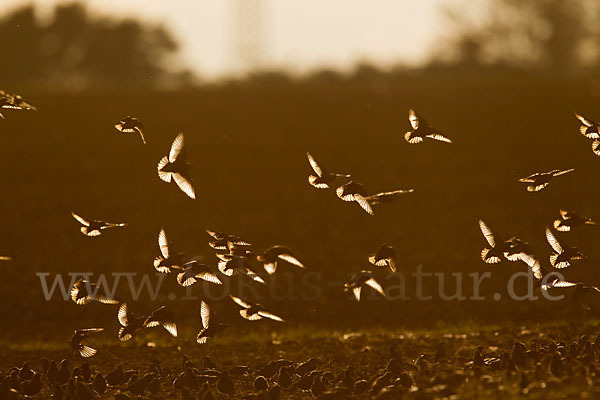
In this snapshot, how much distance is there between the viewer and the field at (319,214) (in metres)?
9.62

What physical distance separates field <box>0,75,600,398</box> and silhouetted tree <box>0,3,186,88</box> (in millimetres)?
31527

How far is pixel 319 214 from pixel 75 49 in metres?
51.3

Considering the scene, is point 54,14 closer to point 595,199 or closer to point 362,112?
point 362,112

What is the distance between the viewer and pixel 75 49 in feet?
217

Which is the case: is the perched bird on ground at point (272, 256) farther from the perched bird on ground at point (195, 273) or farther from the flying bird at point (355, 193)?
the flying bird at point (355, 193)

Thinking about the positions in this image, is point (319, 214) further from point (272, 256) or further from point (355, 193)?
point (272, 256)

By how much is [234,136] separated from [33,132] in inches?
256

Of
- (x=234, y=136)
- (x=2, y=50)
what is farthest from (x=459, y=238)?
(x=2, y=50)

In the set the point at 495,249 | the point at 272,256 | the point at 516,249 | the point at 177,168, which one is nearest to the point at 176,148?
the point at 177,168

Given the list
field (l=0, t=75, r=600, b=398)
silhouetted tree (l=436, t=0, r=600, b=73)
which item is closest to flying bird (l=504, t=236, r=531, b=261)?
field (l=0, t=75, r=600, b=398)

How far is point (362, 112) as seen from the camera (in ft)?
96.8

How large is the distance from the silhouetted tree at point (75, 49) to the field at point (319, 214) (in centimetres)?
3153

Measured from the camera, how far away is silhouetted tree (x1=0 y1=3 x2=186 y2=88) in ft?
212

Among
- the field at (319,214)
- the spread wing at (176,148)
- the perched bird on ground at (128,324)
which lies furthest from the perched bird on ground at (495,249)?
the perched bird on ground at (128,324)
